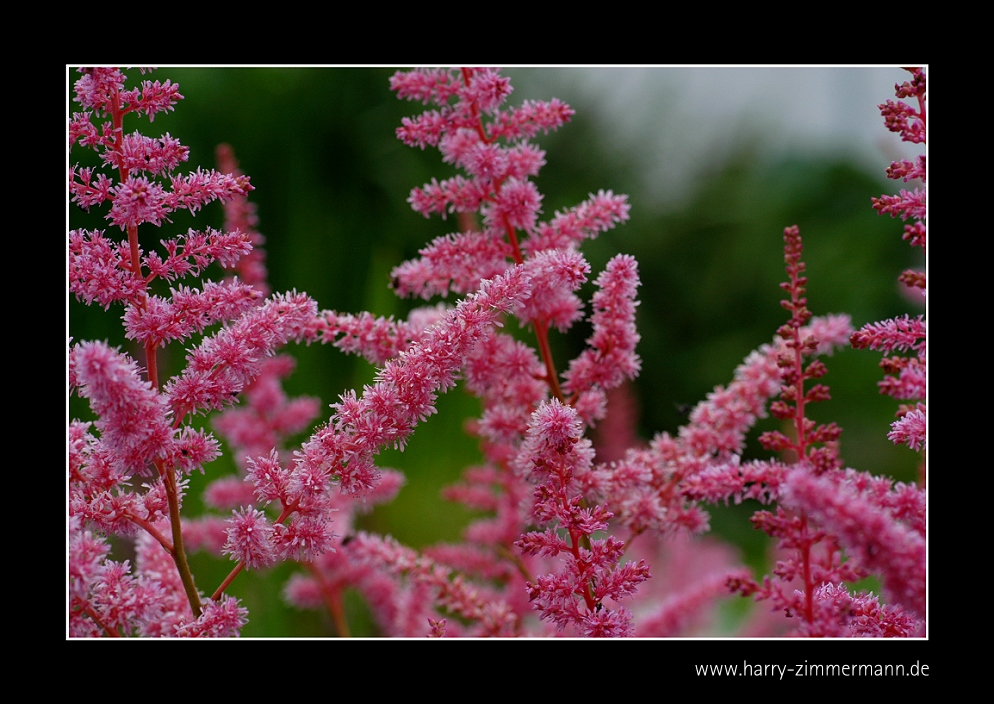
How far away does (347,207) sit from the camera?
66.1 inches

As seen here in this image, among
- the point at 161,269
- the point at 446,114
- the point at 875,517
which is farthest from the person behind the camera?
the point at 446,114

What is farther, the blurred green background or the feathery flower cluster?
the blurred green background

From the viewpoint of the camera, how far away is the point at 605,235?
82.5 inches

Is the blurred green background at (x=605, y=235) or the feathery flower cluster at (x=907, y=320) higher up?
the blurred green background at (x=605, y=235)

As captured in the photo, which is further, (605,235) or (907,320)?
(605,235)

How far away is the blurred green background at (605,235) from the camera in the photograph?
1.42 meters

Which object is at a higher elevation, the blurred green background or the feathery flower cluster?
the blurred green background

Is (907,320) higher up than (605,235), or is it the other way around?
(605,235)

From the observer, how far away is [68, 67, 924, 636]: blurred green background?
4.67ft

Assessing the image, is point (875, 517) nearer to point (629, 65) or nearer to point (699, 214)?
point (629, 65)

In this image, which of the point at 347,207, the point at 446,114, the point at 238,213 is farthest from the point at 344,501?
the point at 347,207

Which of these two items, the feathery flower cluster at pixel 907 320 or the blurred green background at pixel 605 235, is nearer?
the feathery flower cluster at pixel 907 320
